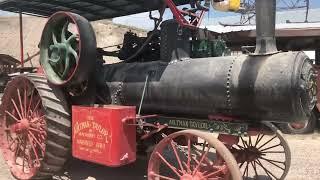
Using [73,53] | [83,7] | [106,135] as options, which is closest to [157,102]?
[106,135]

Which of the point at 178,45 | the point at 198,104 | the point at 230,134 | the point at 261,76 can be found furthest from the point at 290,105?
the point at 178,45

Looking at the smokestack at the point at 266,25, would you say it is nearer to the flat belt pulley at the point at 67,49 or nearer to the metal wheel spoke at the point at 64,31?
the flat belt pulley at the point at 67,49

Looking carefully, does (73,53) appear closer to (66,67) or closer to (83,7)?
(66,67)

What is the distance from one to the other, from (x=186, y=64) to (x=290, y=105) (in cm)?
122

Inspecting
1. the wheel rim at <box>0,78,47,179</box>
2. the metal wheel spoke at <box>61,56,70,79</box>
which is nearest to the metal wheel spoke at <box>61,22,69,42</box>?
the metal wheel spoke at <box>61,56,70,79</box>

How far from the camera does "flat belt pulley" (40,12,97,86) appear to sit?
5.28m

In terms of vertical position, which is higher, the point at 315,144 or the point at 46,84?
the point at 46,84

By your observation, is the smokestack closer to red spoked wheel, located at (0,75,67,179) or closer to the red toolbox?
the red toolbox

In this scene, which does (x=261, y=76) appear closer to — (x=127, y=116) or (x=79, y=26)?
(x=127, y=116)

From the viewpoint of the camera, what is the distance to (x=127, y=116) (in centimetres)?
507

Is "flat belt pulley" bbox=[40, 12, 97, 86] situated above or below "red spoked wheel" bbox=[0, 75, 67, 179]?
above

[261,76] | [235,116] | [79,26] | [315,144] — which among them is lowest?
[315,144]

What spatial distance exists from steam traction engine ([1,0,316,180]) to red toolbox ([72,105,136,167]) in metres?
0.01

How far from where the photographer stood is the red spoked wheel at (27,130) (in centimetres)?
572
